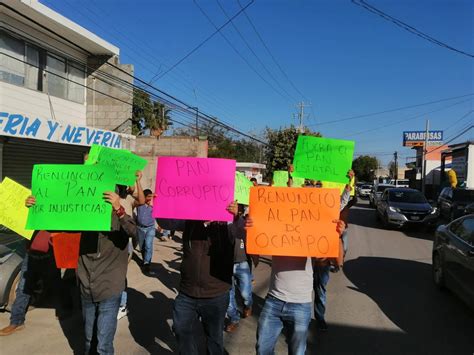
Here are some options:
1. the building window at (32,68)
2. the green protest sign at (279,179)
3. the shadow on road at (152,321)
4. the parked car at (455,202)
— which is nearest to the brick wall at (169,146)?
the building window at (32,68)

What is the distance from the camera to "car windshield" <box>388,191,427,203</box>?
17078 mm

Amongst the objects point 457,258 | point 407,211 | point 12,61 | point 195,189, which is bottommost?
point 457,258

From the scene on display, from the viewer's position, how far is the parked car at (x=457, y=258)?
5.80m

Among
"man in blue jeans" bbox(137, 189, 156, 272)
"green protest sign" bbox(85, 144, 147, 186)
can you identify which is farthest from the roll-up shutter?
"green protest sign" bbox(85, 144, 147, 186)

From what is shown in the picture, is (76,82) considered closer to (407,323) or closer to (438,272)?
(438,272)

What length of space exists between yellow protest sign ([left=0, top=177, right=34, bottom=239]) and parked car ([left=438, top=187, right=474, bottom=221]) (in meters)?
18.4

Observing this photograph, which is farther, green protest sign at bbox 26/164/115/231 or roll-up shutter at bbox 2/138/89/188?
roll-up shutter at bbox 2/138/89/188

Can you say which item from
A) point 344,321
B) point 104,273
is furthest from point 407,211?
point 104,273

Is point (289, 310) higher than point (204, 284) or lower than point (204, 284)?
lower

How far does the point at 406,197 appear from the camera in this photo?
17281 mm

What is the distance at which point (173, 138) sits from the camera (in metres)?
18.6

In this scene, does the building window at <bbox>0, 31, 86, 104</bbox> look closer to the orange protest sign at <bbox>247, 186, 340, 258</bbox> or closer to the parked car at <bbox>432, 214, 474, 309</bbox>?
the orange protest sign at <bbox>247, 186, 340, 258</bbox>

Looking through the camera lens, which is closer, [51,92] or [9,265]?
[9,265]

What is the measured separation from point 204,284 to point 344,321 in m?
3.07
